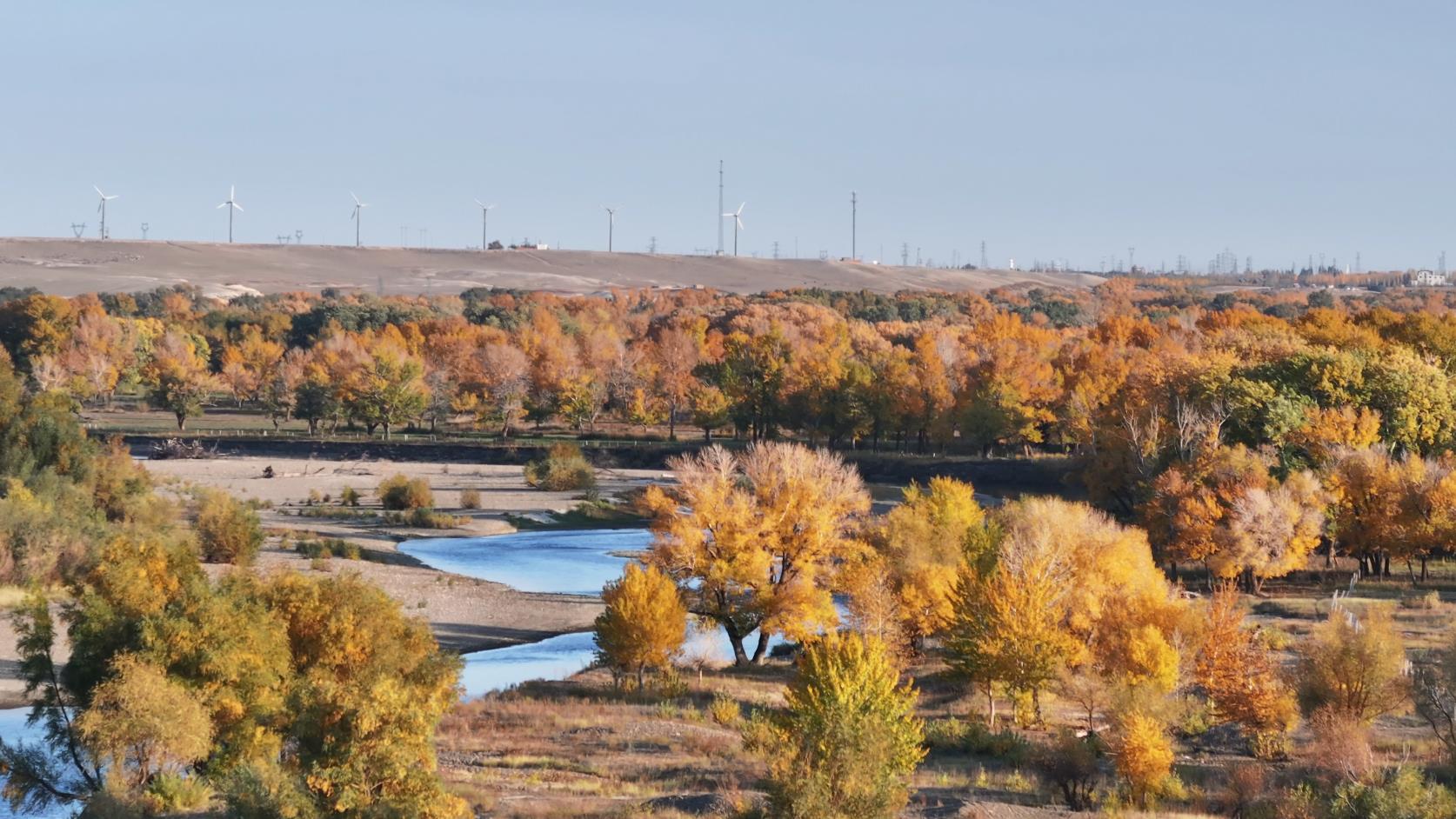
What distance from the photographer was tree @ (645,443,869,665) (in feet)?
139

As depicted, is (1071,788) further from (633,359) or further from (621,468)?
(633,359)

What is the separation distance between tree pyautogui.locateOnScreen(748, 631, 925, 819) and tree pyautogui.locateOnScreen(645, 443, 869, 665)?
19.7 ft

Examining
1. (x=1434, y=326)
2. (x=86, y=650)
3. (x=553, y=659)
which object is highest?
(x=1434, y=326)

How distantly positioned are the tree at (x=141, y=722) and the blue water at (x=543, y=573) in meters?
11.9

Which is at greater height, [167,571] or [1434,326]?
[1434,326]

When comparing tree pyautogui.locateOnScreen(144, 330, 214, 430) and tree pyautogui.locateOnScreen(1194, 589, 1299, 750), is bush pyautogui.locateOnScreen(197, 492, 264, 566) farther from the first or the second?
tree pyautogui.locateOnScreen(144, 330, 214, 430)

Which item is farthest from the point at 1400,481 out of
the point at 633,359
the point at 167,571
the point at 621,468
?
the point at 633,359

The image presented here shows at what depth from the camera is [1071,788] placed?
99.9ft

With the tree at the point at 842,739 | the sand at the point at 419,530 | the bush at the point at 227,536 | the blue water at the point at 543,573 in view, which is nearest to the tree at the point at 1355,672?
the tree at the point at 842,739

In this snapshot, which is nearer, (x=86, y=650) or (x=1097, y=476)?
(x=86, y=650)

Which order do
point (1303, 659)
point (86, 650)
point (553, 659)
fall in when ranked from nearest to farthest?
point (86, 650) < point (1303, 659) < point (553, 659)

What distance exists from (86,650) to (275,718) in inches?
139

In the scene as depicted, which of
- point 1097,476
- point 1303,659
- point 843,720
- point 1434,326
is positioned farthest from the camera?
point 1434,326

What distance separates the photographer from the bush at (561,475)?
83.6m
